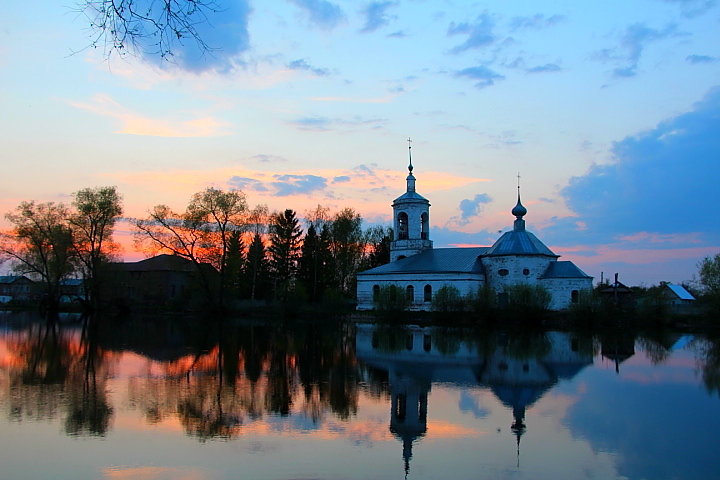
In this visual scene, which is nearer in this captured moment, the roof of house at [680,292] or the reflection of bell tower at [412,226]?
the reflection of bell tower at [412,226]

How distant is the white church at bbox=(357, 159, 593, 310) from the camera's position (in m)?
46.4

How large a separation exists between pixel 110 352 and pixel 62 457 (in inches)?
562

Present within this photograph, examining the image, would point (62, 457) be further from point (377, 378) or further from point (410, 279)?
point (410, 279)

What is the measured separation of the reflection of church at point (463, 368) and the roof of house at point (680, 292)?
1262 inches

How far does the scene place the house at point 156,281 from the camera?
54.4 metres

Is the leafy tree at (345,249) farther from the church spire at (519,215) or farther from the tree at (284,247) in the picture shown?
the church spire at (519,215)

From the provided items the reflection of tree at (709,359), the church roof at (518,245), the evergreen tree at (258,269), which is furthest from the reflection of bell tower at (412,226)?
the reflection of tree at (709,359)

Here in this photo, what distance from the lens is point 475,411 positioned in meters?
13.1

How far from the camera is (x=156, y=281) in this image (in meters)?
63.6

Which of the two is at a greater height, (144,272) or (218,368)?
(144,272)

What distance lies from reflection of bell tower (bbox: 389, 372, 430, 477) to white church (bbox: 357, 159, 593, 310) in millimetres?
28081

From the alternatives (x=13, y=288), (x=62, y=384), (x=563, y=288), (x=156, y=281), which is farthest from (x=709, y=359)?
(x=13, y=288)

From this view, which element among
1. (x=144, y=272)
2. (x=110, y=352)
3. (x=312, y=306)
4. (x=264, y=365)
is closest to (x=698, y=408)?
(x=264, y=365)

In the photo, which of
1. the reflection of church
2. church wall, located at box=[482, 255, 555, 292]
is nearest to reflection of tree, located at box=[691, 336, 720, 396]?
the reflection of church
